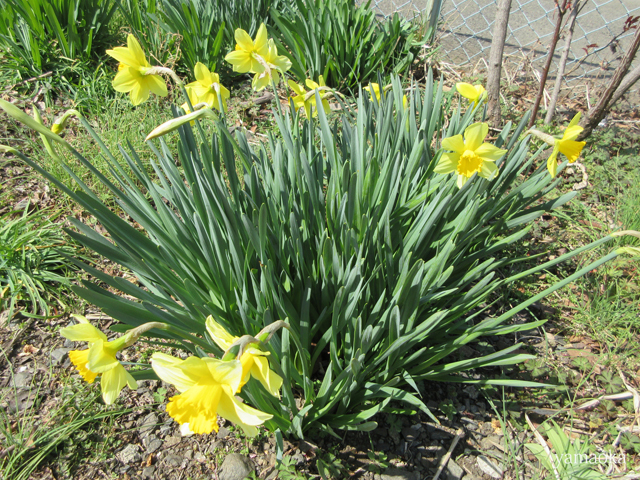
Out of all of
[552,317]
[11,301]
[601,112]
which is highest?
[601,112]

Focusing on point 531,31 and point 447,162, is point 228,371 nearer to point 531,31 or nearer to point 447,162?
point 447,162

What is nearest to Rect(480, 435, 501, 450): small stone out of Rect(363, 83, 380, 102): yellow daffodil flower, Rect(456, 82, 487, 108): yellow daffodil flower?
Rect(456, 82, 487, 108): yellow daffodil flower

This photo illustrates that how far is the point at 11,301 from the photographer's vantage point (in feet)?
6.81

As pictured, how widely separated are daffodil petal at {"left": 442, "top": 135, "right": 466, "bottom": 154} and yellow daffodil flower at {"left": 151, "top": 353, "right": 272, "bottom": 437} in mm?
1066

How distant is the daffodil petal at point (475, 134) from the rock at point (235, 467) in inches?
56.7

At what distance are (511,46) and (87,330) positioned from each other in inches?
207

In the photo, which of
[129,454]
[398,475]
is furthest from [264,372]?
[129,454]

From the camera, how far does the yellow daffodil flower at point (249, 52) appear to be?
1797 mm

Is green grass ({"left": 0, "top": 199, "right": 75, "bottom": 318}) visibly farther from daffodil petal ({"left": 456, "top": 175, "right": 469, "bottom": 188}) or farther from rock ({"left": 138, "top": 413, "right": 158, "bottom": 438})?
daffodil petal ({"left": 456, "top": 175, "right": 469, "bottom": 188})

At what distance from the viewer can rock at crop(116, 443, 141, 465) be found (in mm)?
1624

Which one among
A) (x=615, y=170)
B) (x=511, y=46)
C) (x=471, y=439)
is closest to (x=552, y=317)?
(x=471, y=439)

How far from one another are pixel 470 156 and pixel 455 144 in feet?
0.25

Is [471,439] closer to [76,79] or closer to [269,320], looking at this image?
[269,320]

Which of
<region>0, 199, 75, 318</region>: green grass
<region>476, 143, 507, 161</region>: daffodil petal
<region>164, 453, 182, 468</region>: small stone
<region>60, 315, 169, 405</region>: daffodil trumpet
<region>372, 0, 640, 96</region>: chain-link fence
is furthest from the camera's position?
<region>372, 0, 640, 96</region>: chain-link fence
